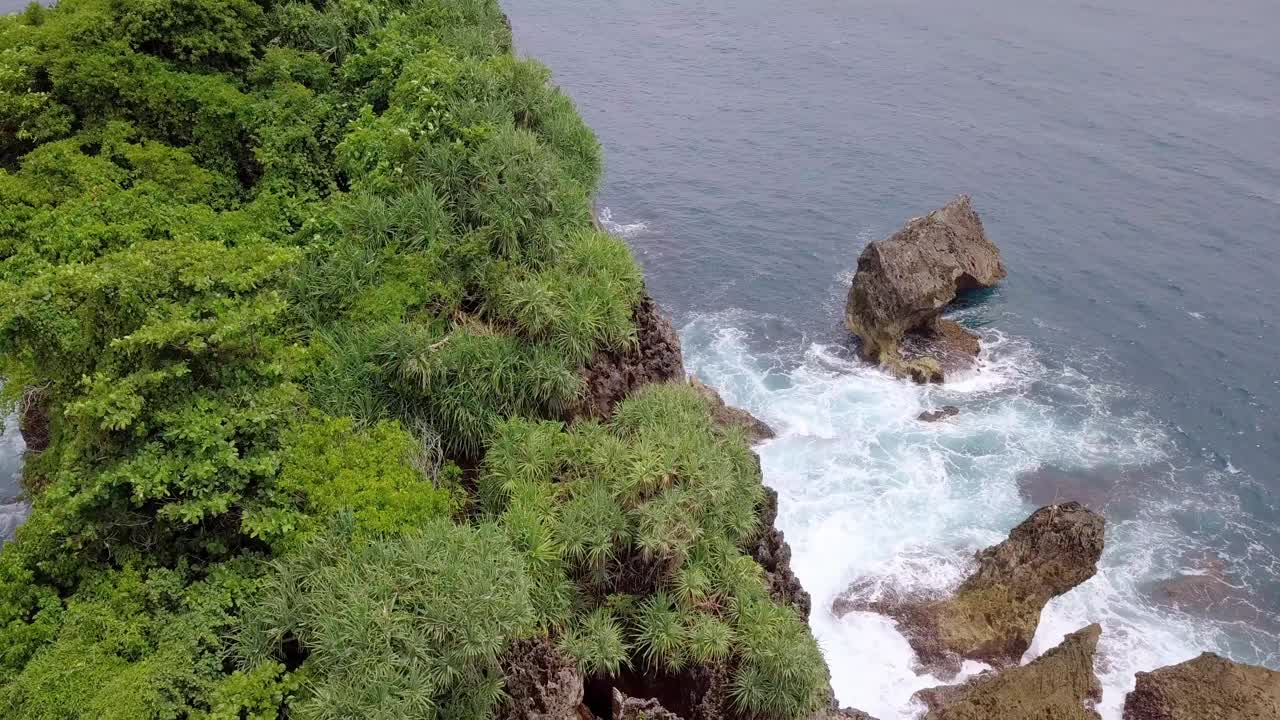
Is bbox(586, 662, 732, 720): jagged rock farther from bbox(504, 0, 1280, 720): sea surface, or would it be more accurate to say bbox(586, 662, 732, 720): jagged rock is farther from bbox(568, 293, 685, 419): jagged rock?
bbox(504, 0, 1280, 720): sea surface

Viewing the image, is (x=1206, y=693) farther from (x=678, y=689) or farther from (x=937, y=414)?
(x=678, y=689)

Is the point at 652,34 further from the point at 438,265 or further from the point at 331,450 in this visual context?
the point at 331,450

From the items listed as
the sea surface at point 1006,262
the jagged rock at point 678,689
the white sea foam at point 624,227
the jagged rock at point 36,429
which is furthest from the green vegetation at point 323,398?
the white sea foam at point 624,227

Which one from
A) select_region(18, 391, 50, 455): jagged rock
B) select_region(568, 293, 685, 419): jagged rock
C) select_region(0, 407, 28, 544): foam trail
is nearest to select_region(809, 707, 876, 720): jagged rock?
select_region(568, 293, 685, 419): jagged rock

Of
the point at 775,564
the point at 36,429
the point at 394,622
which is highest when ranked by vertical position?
the point at 394,622

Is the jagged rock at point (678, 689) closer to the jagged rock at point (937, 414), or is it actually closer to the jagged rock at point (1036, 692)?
the jagged rock at point (1036, 692)

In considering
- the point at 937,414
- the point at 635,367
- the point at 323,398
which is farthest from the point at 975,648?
the point at 323,398
